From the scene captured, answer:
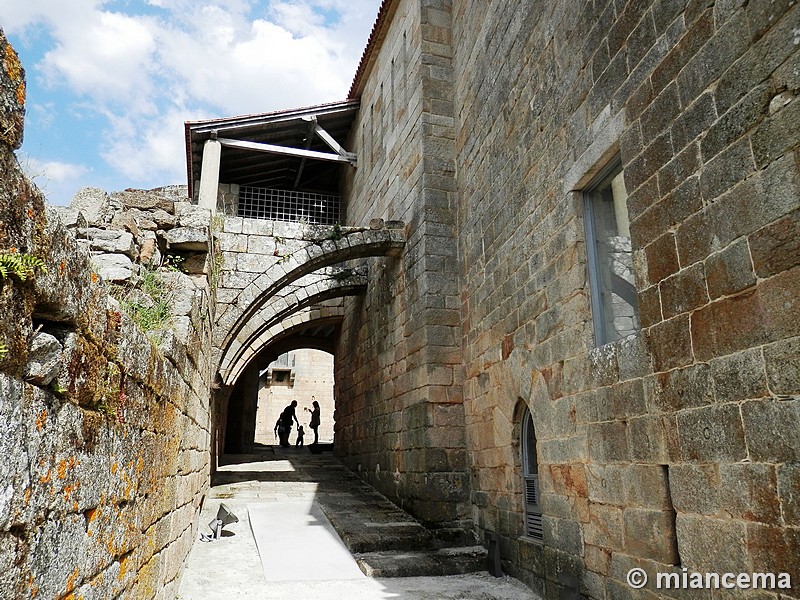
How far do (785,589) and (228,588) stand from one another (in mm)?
3665

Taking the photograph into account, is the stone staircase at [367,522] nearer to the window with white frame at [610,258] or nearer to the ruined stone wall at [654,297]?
the ruined stone wall at [654,297]

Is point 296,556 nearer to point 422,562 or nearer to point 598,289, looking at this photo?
point 422,562

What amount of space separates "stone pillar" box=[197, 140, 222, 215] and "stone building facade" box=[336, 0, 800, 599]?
300 centimetres

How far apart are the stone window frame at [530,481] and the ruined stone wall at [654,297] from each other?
8cm

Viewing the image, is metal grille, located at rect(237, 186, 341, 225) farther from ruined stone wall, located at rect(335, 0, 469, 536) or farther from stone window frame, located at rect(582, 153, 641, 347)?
stone window frame, located at rect(582, 153, 641, 347)

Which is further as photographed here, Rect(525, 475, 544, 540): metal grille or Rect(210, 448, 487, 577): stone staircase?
Rect(210, 448, 487, 577): stone staircase

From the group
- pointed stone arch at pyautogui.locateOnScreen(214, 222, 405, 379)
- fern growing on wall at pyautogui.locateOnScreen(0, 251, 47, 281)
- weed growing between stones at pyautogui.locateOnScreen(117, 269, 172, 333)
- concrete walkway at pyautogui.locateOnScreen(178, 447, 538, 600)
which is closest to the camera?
fern growing on wall at pyautogui.locateOnScreen(0, 251, 47, 281)

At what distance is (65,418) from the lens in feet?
5.21

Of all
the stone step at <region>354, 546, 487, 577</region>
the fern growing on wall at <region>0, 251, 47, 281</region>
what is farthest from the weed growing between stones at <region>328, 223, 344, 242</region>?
the fern growing on wall at <region>0, 251, 47, 281</region>

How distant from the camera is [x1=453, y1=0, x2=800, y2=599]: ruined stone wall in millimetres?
2520

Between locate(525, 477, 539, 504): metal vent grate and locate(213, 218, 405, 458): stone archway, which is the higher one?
locate(213, 218, 405, 458): stone archway

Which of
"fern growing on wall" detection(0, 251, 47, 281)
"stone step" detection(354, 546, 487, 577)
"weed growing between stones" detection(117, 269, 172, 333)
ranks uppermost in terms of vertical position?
"weed growing between stones" detection(117, 269, 172, 333)

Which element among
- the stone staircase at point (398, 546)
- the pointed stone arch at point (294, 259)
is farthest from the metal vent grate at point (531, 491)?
the pointed stone arch at point (294, 259)

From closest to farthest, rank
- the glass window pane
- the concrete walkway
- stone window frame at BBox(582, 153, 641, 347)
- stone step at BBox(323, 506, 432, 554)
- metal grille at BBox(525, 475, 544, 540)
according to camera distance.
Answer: stone window frame at BBox(582, 153, 641, 347) < the concrete walkway < metal grille at BBox(525, 475, 544, 540) < the glass window pane < stone step at BBox(323, 506, 432, 554)
